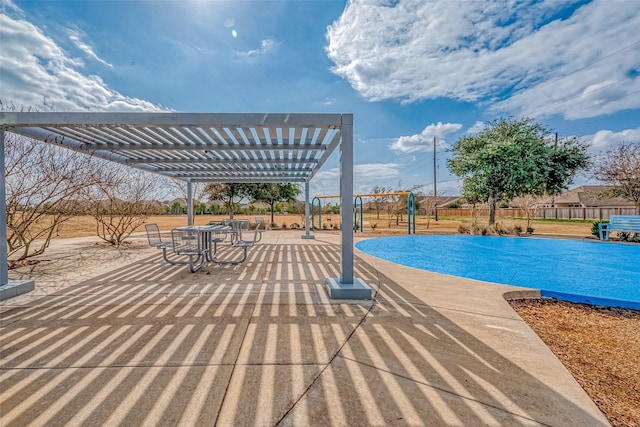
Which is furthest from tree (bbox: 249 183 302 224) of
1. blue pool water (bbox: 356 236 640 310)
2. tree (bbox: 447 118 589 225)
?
tree (bbox: 447 118 589 225)

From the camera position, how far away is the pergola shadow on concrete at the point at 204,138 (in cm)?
395

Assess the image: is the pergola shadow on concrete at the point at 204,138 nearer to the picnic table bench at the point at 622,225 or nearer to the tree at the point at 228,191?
the tree at the point at 228,191

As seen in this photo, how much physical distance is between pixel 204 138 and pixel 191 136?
0.78ft

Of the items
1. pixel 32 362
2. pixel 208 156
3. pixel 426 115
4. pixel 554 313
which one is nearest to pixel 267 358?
pixel 32 362

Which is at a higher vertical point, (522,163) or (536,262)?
(522,163)

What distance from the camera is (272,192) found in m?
17.8

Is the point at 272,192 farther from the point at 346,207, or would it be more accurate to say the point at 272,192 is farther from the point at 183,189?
the point at 346,207

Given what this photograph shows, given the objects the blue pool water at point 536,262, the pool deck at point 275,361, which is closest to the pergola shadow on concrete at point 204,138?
the pool deck at point 275,361

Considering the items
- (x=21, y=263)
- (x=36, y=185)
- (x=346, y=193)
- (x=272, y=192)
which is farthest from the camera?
(x=272, y=192)

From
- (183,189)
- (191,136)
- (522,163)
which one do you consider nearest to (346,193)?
(191,136)

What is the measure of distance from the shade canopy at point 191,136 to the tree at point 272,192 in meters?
8.46

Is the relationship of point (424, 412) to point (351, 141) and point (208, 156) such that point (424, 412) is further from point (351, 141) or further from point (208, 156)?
point (208, 156)

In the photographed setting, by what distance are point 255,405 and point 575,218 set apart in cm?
3535

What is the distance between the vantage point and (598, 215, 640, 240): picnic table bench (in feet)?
31.5
